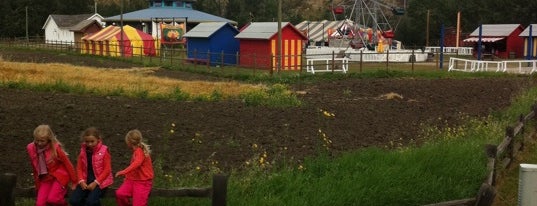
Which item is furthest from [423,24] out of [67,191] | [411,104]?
[67,191]

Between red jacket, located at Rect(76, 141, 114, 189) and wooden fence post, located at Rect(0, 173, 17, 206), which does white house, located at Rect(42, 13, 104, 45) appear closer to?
red jacket, located at Rect(76, 141, 114, 189)

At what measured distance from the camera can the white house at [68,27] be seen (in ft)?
228

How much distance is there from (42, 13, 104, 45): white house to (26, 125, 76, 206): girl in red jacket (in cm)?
6590

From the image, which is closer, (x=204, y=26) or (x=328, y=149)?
(x=328, y=149)

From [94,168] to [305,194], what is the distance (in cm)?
237

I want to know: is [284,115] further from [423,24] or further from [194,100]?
[423,24]

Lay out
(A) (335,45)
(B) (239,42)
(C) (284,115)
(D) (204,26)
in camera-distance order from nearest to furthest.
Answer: (C) (284,115) → (B) (239,42) → (D) (204,26) → (A) (335,45)

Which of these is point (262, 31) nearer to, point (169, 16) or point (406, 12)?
point (169, 16)

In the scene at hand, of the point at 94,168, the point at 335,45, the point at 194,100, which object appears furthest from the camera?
the point at 335,45

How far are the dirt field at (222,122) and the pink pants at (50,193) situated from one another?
138 cm

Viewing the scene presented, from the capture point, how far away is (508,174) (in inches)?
384

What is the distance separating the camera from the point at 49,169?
20.0ft

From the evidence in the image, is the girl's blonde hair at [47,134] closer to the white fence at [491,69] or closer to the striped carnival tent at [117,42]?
the white fence at [491,69]

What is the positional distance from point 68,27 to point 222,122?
67.5 metres
